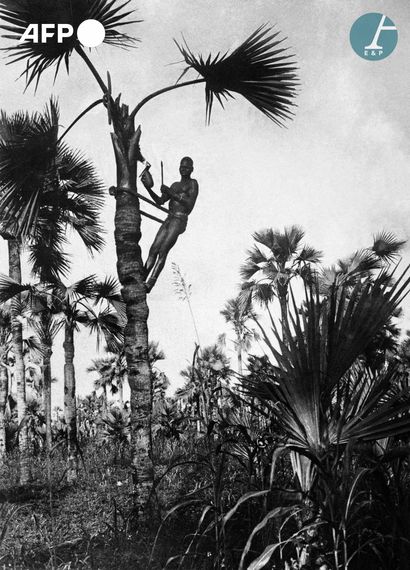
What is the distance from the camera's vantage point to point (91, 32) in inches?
214

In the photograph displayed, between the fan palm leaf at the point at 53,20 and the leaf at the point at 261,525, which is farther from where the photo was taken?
→ the fan palm leaf at the point at 53,20

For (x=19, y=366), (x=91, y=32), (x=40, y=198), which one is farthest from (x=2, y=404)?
(x=91, y=32)

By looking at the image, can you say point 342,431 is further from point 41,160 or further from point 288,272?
point 288,272

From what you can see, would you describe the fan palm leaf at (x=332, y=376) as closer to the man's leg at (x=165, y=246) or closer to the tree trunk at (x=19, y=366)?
the man's leg at (x=165, y=246)

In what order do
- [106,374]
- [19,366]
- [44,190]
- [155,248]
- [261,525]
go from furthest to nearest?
[106,374], [19,366], [44,190], [155,248], [261,525]

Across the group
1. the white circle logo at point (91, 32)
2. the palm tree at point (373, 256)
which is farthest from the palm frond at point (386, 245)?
the white circle logo at point (91, 32)

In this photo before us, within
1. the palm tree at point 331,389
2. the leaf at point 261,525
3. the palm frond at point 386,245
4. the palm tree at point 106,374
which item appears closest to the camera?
the leaf at point 261,525

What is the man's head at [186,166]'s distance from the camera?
20.3 ft

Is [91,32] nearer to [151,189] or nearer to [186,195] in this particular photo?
[151,189]

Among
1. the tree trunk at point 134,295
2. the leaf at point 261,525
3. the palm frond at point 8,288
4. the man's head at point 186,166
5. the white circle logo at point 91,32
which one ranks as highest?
the white circle logo at point 91,32

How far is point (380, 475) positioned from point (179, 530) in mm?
3220

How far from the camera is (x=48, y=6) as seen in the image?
5016 mm

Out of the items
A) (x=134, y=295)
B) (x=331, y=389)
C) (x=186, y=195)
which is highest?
(x=186, y=195)

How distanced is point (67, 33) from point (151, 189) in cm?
173
